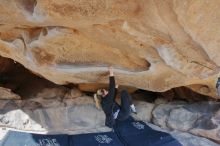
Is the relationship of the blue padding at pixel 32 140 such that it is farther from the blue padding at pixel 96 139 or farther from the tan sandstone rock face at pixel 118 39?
the tan sandstone rock face at pixel 118 39

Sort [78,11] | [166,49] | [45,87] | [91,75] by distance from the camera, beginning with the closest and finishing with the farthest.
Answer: [78,11]
[166,49]
[91,75]
[45,87]

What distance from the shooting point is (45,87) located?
461cm

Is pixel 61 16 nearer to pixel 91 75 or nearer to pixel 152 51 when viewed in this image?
pixel 152 51

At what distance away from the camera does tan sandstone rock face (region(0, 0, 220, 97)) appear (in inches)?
105

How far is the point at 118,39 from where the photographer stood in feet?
10.2

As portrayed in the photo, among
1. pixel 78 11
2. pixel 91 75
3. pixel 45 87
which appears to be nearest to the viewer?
pixel 78 11

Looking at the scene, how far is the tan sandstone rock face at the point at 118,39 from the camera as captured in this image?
2.68m

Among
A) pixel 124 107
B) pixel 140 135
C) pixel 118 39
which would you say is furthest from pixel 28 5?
pixel 140 135

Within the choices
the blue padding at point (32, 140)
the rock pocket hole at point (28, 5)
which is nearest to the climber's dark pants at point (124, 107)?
the blue padding at point (32, 140)

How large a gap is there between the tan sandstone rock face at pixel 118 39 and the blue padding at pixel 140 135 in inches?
Answer: 25.0

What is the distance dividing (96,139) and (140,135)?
1.68 feet

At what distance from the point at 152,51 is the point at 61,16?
89cm

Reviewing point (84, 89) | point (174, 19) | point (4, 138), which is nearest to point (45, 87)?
point (84, 89)

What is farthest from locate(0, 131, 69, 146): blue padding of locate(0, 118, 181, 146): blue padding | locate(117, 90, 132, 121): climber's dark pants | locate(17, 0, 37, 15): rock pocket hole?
locate(17, 0, 37, 15): rock pocket hole
